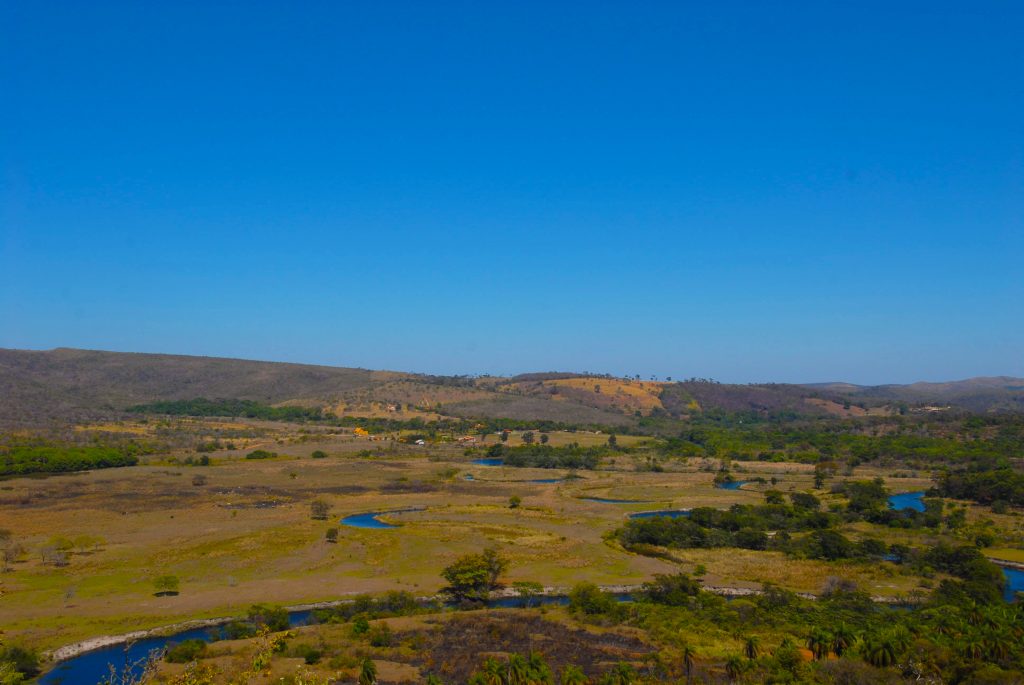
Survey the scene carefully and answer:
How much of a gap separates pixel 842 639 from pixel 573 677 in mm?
15181

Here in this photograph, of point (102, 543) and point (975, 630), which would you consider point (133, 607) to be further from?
point (975, 630)

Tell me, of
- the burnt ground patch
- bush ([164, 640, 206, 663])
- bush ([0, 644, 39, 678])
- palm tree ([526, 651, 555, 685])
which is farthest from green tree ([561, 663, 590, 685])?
bush ([0, 644, 39, 678])

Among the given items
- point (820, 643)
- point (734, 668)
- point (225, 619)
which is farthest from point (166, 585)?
point (820, 643)

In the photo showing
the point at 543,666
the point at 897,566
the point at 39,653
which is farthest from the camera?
the point at 897,566

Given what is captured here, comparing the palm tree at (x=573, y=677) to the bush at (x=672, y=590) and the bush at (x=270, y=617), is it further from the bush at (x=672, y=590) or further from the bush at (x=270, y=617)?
the bush at (x=270, y=617)

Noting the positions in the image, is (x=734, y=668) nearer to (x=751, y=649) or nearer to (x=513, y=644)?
(x=751, y=649)

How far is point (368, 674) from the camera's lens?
35625 mm

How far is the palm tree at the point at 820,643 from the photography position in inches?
1510

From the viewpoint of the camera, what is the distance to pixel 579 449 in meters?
150

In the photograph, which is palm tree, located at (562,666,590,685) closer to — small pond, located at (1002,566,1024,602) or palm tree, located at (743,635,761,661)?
palm tree, located at (743,635,761,661)

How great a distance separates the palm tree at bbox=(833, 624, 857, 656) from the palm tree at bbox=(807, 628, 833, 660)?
1.17 feet

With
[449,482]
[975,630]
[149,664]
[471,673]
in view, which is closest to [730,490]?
[449,482]

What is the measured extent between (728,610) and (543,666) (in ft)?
62.4

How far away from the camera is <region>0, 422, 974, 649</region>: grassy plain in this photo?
51.7 meters
